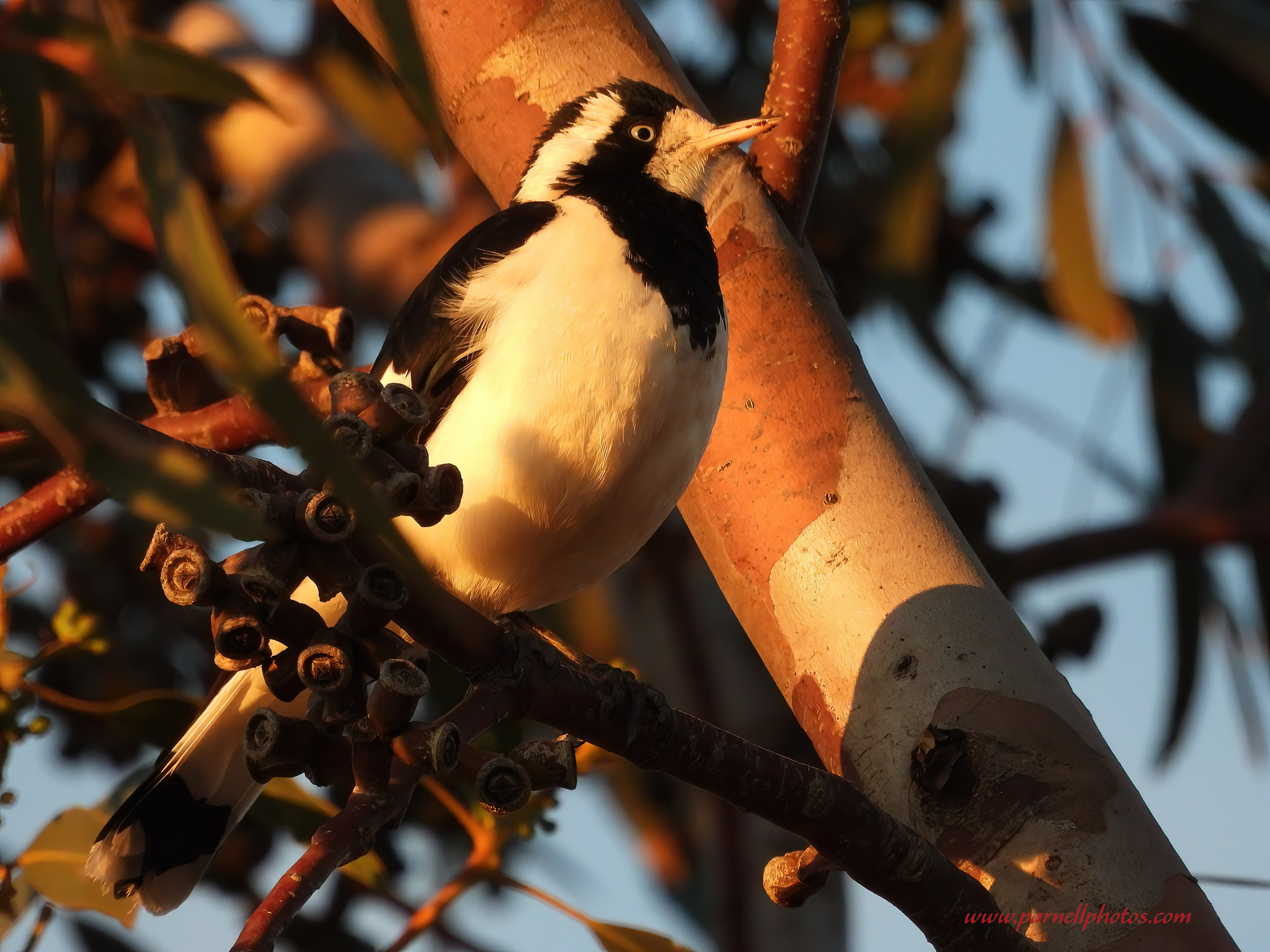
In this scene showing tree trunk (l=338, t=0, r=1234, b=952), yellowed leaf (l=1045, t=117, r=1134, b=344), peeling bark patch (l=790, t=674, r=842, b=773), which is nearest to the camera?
tree trunk (l=338, t=0, r=1234, b=952)

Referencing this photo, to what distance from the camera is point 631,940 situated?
4.98ft

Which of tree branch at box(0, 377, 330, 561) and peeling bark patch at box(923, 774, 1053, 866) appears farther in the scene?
peeling bark patch at box(923, 774, 1053, 866)

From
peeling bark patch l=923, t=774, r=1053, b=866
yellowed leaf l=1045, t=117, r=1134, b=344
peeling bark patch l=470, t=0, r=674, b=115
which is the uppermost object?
peeling bark patch l=470, t=0, r=674, b=115

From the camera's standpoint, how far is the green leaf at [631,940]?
1.50m

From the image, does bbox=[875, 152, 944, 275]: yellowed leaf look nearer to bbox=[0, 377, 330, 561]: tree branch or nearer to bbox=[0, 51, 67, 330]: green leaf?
bbox=[0, 377, 330, 561]: tree branch

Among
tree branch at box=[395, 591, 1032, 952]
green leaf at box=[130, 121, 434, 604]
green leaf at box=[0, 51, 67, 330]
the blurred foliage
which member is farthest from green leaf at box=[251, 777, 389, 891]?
green leaf at box=[130, 121, 434, 604]

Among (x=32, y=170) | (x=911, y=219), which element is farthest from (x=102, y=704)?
(x=911, y=219)

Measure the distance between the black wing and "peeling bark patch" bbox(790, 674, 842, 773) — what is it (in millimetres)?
586

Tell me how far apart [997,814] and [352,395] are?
2.36 feet

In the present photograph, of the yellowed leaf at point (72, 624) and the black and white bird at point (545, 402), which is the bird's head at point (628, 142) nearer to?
the black and white bird at point (545, 402)

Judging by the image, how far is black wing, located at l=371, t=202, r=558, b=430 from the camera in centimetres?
177

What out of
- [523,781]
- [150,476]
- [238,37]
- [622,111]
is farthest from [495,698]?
[238,37]

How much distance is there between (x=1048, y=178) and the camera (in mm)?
2852

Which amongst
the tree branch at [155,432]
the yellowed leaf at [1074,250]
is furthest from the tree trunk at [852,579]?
the yellowed leaf at [1074,250]
